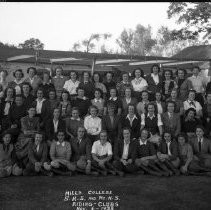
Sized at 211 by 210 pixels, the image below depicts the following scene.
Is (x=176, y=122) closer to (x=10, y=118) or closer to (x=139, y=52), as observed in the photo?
(x=10, y=118)

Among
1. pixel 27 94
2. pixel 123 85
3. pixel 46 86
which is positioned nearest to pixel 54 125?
pixel 27 94

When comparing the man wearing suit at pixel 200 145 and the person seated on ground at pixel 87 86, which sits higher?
the person seated on ground at pixel 87 86

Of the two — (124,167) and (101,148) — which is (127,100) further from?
(124,167)

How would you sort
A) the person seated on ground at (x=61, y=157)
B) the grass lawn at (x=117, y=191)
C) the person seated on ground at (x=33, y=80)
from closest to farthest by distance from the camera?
1. the grass lawn at (x=117, y=191)
2. the person seated on ground at (x=61, y=157)
3. the person seated on ground at (x=33, y=80)

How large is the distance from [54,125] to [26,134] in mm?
605

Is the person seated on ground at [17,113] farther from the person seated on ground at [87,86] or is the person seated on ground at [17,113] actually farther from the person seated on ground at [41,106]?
the person seated on ground at [87,86]

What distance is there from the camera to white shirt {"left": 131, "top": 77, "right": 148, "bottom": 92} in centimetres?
811

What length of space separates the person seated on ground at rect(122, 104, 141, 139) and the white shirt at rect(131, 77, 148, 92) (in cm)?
124

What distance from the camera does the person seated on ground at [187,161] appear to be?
620cm

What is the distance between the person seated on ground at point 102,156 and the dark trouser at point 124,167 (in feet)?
0.24

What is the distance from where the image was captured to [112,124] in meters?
6.98

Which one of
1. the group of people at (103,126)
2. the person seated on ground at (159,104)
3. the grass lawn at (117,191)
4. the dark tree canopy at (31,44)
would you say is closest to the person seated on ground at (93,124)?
the group of people at (103,126)

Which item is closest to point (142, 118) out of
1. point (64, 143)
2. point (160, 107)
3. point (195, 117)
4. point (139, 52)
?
point (160, 107)

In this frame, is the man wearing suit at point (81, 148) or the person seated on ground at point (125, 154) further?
the man wearing suit at point (81, 148)
